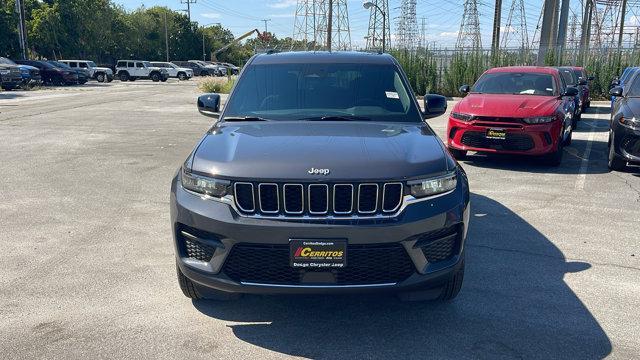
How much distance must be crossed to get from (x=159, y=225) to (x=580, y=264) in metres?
4.17

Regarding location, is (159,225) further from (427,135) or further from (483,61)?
(483,61)

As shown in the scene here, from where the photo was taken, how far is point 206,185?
11.0 ft

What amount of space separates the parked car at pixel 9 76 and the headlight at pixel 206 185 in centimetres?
3099

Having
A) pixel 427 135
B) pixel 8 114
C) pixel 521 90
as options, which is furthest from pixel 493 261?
pixel 8 114

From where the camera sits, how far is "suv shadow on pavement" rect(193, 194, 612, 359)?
3.36 metres

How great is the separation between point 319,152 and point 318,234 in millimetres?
567

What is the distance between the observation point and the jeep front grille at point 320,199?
3184 millimetres

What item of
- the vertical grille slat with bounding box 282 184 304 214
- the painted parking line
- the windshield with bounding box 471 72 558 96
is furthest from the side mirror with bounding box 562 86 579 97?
the vertical grille slat with bounding box 282 184 304 214

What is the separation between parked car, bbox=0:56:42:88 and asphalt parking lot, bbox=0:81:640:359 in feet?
89.5

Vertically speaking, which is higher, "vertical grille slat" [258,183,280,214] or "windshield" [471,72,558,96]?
"windshield" [471,72,558,96]

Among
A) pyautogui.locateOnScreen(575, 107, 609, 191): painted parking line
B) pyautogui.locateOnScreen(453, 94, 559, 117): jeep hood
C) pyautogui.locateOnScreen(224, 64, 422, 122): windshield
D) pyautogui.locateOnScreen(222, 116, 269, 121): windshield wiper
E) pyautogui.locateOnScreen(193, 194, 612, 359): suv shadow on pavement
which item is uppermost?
pyautogui.locateOnScreen(224, 64, 422, 122): windshield

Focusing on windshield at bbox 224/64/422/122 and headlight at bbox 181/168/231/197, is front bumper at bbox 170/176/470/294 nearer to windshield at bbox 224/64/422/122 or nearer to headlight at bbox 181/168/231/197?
headlight at bbox 181/168/231/197

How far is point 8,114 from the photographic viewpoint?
1720cm

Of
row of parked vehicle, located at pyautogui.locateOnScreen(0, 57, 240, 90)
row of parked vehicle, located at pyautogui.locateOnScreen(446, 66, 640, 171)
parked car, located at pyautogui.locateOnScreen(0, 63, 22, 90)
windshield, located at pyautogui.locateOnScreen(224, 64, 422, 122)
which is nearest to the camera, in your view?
windshield, located at pyautogui.locateOnScreen(224, 64, 422, 122)
